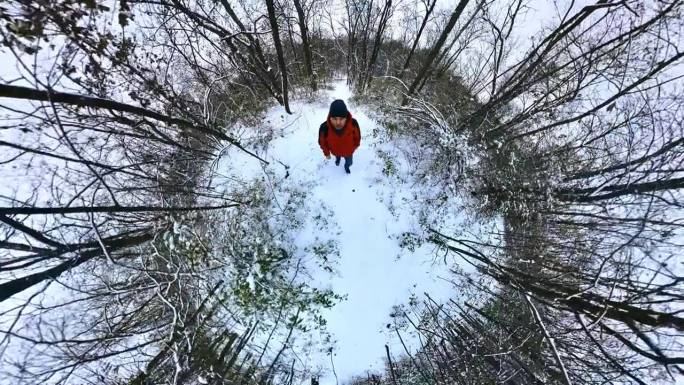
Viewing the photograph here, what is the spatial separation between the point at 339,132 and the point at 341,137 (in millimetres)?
169

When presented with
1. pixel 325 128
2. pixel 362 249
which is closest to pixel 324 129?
pixel 325 128

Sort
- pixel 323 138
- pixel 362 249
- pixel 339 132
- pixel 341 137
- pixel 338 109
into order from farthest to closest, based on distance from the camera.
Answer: pixel 362 249 → pixel 323 138 → pixel 341 137 → pixel 339 132 → pixel 338 109

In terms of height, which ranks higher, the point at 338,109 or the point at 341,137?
the point at 341,137

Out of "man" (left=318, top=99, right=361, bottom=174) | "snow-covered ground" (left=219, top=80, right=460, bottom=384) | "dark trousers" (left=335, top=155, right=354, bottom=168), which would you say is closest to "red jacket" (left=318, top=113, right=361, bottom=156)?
"man" (left=318, top=99, right=361, bottom=174)

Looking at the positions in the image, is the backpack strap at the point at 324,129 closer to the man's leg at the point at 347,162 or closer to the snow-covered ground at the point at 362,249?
the man's leg at the point at 347,162

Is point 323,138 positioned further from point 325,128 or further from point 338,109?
point 338,109

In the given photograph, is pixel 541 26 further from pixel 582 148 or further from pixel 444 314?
pixel 444 314

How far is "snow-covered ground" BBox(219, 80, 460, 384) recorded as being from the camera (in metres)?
8.13

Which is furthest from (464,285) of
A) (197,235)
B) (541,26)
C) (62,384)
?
(62,384)

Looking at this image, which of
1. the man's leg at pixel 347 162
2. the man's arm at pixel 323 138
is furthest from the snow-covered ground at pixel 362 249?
the man's arm at pixel 323 138

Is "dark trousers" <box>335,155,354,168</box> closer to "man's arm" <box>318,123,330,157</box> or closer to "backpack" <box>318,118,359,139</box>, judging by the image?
"man's arm" <box>318,123,330,157</box>

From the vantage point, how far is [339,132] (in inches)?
263

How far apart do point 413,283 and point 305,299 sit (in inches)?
91.1

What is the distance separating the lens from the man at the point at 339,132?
615cm
